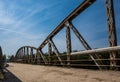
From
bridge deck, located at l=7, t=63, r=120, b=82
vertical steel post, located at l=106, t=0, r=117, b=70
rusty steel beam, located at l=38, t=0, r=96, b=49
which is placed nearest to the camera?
bridge deck, located at l=7, t=63, r=120, b=82

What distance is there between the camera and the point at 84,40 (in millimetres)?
14812

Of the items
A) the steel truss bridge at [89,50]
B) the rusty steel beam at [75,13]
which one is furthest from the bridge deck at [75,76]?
the rusty steel beam at [75,13]

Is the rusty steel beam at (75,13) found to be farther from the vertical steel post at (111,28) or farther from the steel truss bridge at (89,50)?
the vertical steel post at (111,28)

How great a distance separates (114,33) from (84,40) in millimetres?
4059

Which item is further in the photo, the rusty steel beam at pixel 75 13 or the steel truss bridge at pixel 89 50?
the rusty steel beam at pixel 75 13

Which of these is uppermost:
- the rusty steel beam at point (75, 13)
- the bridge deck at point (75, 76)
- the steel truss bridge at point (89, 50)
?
the rusty steel beam at point (75, 13)

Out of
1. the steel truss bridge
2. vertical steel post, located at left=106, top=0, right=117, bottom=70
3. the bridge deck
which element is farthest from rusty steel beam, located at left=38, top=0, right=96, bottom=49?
the bridge deck

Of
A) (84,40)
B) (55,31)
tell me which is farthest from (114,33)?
(55,31)

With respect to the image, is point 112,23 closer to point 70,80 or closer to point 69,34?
point 70,80

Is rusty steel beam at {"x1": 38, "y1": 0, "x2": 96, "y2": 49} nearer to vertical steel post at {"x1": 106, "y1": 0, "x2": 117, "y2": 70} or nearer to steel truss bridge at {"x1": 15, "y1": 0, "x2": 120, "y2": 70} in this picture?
steel truss bridge at {"x1": 15, "y1": 0, "x2": 120, "y2": 70}

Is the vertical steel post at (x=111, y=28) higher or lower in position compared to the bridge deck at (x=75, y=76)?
higher

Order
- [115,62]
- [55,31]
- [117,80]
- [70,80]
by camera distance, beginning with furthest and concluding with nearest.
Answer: [55,31]
[115,62]
[70,80]
[117,80]

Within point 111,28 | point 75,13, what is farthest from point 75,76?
point 75,13

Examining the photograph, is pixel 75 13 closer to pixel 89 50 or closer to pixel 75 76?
pixel 89 50
